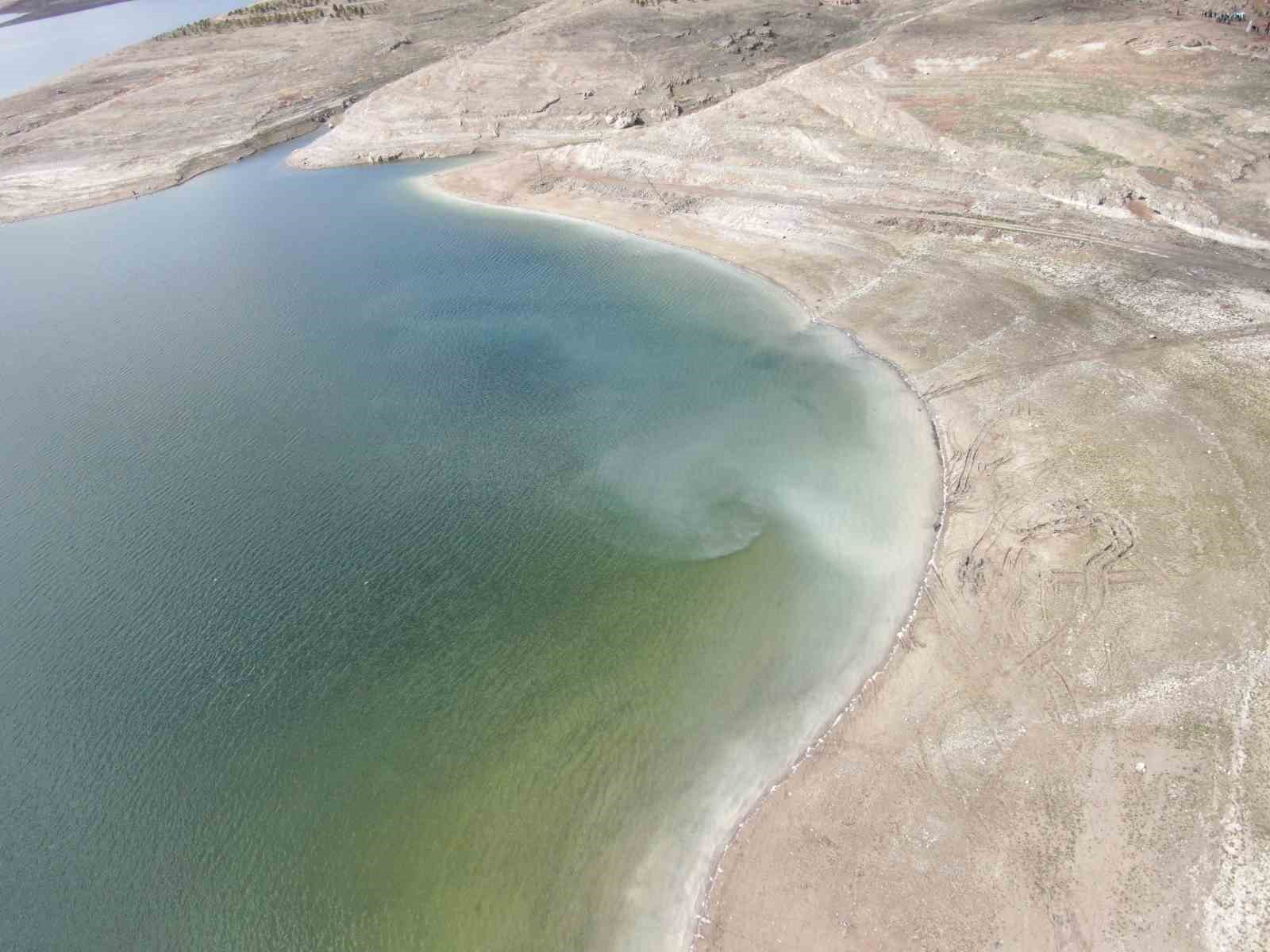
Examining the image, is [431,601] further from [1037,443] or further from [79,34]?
[79,34]

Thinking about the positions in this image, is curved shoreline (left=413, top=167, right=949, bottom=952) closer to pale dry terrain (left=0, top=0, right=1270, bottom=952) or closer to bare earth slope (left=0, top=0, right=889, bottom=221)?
pale dry terrain (left=0, top=0, right=1270, bottom=952)

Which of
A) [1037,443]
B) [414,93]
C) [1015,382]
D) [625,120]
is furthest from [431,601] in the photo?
[414,93]

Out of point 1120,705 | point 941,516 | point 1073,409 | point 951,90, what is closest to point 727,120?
point 951,90

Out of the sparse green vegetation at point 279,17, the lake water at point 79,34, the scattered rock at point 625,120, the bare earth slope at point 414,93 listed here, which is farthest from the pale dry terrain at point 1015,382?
the lake water at point 79,34

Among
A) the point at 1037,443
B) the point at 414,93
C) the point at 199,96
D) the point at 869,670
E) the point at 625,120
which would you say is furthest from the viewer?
the point at 199,96

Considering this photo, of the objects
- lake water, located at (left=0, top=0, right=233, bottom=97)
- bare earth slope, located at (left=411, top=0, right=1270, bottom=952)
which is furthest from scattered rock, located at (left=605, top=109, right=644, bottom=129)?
lake water, located at (left=0, top=0, right=233, bottom=97)

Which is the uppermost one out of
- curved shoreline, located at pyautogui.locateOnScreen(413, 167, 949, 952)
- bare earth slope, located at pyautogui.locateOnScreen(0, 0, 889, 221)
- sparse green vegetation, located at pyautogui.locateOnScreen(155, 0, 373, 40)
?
sparse green vegetation, located at pyautogui.locateOnScreen(155, 0, 373, 40)
